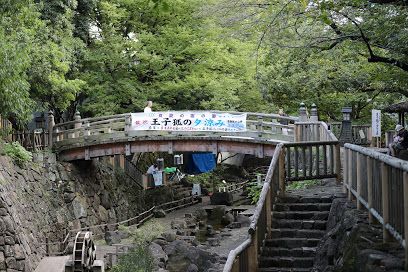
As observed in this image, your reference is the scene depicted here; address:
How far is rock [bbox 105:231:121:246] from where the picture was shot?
78.5ft

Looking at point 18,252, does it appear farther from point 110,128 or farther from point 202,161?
point 202,161

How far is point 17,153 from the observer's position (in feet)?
73.1

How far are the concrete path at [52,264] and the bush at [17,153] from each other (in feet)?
14.2

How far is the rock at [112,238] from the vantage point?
2392 cm

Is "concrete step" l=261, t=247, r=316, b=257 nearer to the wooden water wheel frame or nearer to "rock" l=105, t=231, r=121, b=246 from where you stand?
the wooden water wheel frame

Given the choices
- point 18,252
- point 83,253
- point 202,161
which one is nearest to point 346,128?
point 83,253

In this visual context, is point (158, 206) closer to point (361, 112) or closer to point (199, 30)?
point (199, 30)

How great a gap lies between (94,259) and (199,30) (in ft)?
45.0

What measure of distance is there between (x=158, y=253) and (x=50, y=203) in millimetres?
5384

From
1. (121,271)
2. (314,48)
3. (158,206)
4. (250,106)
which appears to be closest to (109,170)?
(158,206)

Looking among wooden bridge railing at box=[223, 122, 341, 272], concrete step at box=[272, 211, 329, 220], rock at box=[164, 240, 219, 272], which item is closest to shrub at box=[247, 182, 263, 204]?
rock at box=[164, 240, 219, 272]

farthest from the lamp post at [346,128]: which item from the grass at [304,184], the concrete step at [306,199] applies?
the concrete step at [306,199]

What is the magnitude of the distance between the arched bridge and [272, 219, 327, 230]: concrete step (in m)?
10.7

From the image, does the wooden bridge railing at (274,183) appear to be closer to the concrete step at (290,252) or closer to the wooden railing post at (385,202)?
the concrete step at (290,252)
